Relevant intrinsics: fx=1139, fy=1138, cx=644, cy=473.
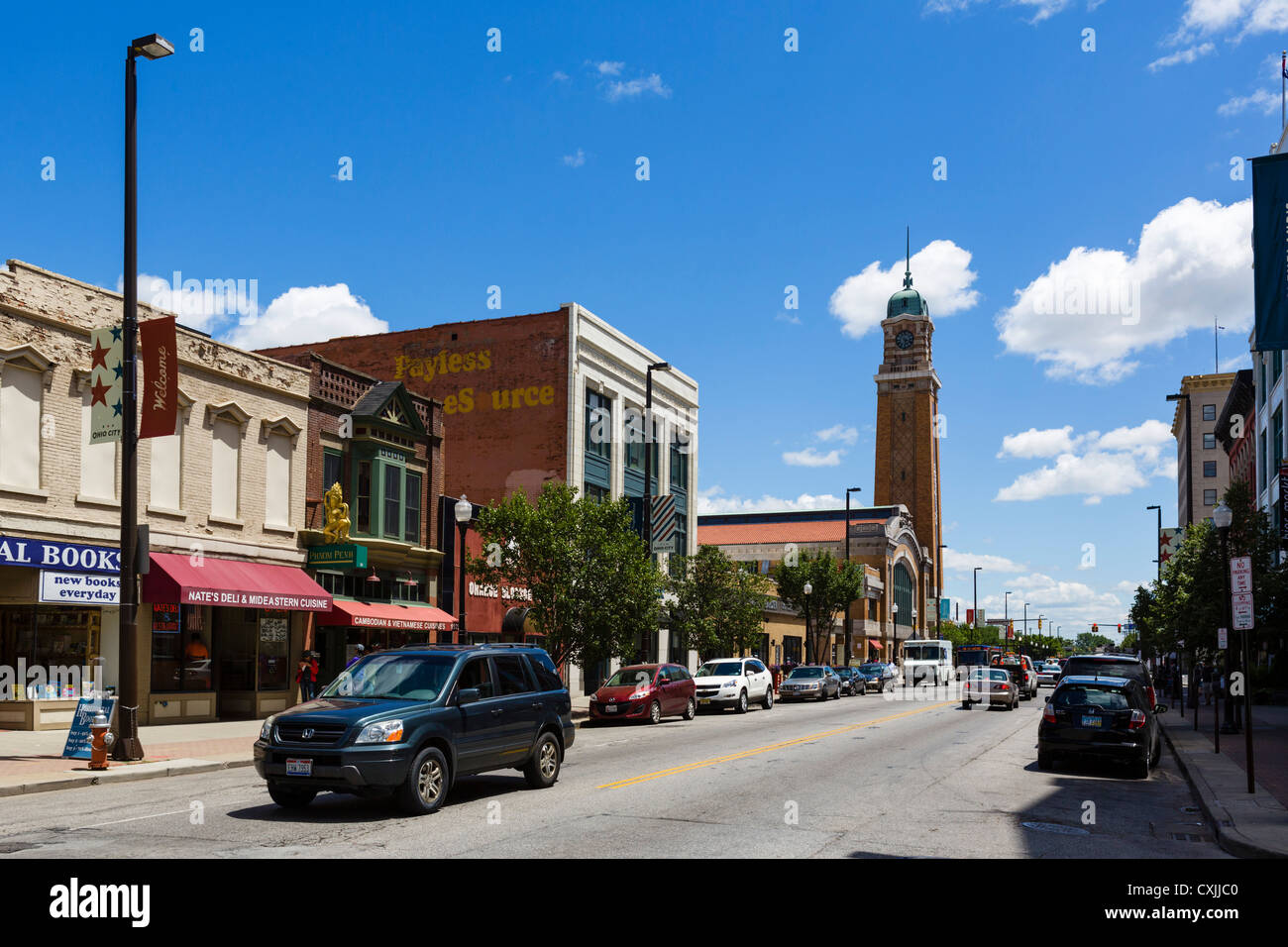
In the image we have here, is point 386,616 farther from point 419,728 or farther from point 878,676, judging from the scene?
point 878,676

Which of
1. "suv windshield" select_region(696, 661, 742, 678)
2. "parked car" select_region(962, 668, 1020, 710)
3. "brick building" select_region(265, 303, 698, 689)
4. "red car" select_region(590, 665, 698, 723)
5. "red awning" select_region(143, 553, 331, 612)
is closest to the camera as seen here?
"red awning" select_region(143, 553, 331, 612)

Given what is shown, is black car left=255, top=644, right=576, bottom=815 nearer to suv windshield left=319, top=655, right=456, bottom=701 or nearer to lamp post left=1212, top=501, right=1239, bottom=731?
suv windshield left=319, top=655, right=456, bottom=701

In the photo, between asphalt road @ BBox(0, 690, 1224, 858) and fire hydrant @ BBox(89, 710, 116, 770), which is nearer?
asphalt road @ BBox(0, 690, 1224, 858)

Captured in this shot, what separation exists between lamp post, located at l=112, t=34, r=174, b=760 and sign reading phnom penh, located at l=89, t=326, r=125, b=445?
1.06 ft

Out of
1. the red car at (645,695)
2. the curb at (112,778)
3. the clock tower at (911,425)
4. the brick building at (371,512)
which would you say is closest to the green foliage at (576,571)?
the red car at (645,695)

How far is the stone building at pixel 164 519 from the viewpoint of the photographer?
72.0ft

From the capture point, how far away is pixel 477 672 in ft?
43.6

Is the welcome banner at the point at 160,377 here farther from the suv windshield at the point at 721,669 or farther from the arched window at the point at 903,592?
the arched window at the point at 903,592

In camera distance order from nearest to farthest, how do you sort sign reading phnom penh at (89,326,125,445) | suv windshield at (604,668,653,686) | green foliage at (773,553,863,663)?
sign reading phnom penh at (89,326,125,445), suv windshield at (604,668,653,686), green foliage at (773,553,863,663)

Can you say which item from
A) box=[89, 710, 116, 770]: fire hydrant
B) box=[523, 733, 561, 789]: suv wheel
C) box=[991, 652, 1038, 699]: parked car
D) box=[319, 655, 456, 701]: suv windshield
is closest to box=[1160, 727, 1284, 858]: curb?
box=[523, 733, 561, 789]: suv wheel

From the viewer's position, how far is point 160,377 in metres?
19.2

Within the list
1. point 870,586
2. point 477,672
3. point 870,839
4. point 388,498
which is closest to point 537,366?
point 388,498

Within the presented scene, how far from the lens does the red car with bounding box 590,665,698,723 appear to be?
29438 mm
